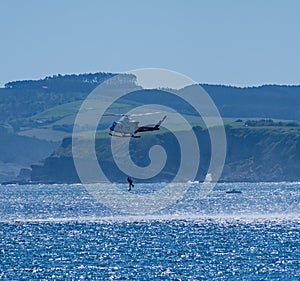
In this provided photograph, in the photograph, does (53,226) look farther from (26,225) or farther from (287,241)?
(287,241)

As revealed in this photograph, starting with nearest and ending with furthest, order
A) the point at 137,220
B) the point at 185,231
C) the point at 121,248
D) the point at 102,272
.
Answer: the point at 102,272 < the point at 121,248 < the point at 185,231 < the point at 137,220

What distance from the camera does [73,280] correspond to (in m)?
81.0

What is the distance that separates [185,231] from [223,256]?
31446 millimetres

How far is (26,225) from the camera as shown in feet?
470

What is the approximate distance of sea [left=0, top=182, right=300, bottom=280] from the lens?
8544 cm

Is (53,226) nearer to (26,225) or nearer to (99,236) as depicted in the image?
(26,225)

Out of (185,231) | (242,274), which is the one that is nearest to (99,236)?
(185,231)

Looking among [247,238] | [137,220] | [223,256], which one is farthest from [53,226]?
[223,256]

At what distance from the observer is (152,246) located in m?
108

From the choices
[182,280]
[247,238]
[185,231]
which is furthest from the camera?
[185,231]

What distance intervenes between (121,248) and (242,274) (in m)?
25.6

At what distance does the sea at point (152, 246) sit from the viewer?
8544cm

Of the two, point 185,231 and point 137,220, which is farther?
point 137,220

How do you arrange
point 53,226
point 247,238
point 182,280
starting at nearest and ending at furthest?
point 182,280
point 247,238
point 53,226
